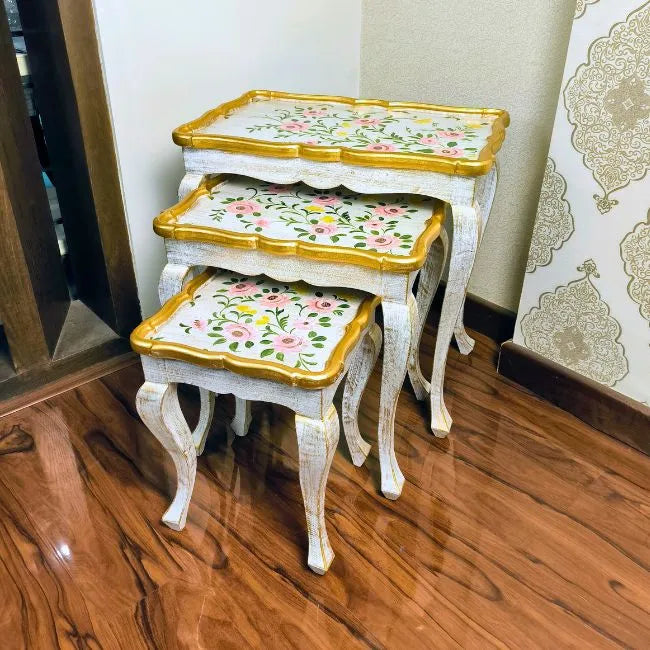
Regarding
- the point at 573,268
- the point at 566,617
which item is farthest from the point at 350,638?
the point at 573,268

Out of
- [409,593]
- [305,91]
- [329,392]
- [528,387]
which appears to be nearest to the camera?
[329,392]

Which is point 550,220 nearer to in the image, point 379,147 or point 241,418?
point 379,147

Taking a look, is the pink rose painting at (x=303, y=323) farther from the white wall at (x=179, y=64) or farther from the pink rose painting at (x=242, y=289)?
the white wall at (x=179, y=64)

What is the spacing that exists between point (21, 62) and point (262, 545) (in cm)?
108

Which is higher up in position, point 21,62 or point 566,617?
point 21,62

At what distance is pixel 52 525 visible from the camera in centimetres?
110

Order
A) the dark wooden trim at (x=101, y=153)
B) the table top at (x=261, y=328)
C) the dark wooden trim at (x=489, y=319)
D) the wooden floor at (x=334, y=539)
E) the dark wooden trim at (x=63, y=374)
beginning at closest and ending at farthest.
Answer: the table top at (x=261, y=328)
the wooden floor at (x=334, y=539)
the dark wooden trim at (x=101, y=153)
the dark wooden trim at (x=63, y=374)
the dark wooden trim at (x=489, y=319)

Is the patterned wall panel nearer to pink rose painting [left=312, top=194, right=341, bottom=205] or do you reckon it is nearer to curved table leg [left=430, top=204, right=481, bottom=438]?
curved table leg [left=430, top=204, right=481, bottom=438]

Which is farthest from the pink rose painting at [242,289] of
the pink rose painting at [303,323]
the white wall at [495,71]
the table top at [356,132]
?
the white wall at [495,71]

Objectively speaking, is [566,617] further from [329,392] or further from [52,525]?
[52,525]

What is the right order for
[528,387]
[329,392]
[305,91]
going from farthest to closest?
[305,91], [528,387], [329,392]

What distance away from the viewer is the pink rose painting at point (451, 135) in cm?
110

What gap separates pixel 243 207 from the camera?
3.48ft

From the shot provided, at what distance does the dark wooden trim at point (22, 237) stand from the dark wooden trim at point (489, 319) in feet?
3.19
